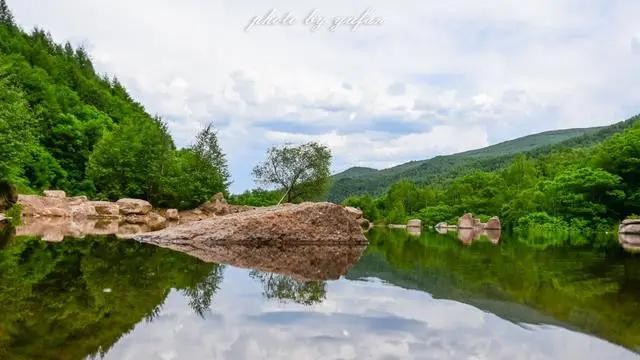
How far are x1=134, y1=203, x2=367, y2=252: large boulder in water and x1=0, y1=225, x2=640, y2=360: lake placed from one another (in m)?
4.71

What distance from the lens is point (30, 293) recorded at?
631cm

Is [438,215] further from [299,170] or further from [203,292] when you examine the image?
[203,292]

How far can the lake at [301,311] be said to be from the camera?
14.5 feet

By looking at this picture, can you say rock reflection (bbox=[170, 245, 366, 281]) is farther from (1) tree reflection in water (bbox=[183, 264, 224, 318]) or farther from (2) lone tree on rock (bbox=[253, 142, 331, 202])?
(2) lone tree on rock (bbox=[253, 142, 331, 202])

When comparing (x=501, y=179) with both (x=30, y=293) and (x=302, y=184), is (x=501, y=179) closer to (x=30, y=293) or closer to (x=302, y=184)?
(x=302, y=184)

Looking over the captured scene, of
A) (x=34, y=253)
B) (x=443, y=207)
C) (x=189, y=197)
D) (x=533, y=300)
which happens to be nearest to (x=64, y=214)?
(x=189, y=197)

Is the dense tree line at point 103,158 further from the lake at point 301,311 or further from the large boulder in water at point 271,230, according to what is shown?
the lake at point 301,311

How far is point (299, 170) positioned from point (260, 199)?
9.46 meters

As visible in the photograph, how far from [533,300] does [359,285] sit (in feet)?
8.09

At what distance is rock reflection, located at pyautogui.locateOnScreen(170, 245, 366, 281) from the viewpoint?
973cm

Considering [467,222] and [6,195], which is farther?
[467,222]

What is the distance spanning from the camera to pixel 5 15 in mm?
85750

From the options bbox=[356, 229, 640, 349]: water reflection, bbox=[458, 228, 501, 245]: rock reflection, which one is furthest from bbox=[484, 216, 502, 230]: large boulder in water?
bbox=[356, 229, 640, 349]: water reflection

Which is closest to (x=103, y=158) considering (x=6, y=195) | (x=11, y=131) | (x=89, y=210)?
(x=89, y=210)
